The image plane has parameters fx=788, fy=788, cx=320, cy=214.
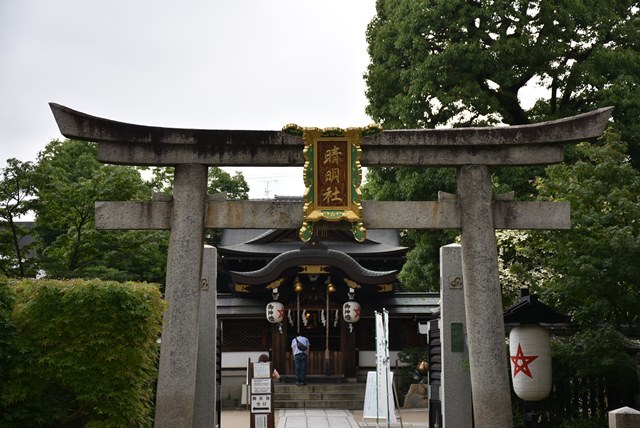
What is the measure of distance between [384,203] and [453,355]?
338 centimetres

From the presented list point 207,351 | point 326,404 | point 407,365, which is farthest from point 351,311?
point 207,351

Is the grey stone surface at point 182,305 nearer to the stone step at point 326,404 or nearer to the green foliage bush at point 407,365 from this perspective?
the stone step at point 326,404

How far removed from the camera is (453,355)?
15.1 meters

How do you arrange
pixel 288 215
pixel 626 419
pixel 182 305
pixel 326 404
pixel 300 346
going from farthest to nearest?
pixel 326 404 < pixel 300 346 < pixel 288 215 < pixel 182 305 < pixel 626 419

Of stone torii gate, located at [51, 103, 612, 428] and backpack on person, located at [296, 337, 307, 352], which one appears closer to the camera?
stone torii gate, located at [51, 103, 612, 428]

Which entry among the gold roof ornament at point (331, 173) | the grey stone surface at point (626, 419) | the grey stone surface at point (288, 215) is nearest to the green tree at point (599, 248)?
the grey stone surface at point (288, 215)

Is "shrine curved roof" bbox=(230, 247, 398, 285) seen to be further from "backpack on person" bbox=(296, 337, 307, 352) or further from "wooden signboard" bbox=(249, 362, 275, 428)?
"wooden signboard" bbox=(249, 362, 275, 428)

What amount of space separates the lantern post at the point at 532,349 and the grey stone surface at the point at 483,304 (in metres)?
0.57

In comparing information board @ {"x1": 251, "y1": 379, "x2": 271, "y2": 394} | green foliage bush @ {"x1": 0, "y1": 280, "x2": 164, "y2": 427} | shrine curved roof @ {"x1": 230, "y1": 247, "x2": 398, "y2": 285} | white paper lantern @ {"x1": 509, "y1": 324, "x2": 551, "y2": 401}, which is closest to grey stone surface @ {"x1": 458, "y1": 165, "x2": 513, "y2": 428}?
white paper lantern @ {"x1": 509, "y1": 324, "x2": 551, "y2": 401}

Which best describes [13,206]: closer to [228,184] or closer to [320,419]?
[320,419]

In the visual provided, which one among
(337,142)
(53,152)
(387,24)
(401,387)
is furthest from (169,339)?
(53,152)

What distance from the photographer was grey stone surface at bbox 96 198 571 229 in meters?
14.0

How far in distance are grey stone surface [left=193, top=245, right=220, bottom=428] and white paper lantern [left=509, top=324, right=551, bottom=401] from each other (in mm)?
5631

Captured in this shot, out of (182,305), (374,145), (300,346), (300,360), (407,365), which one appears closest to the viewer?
(182,305)
